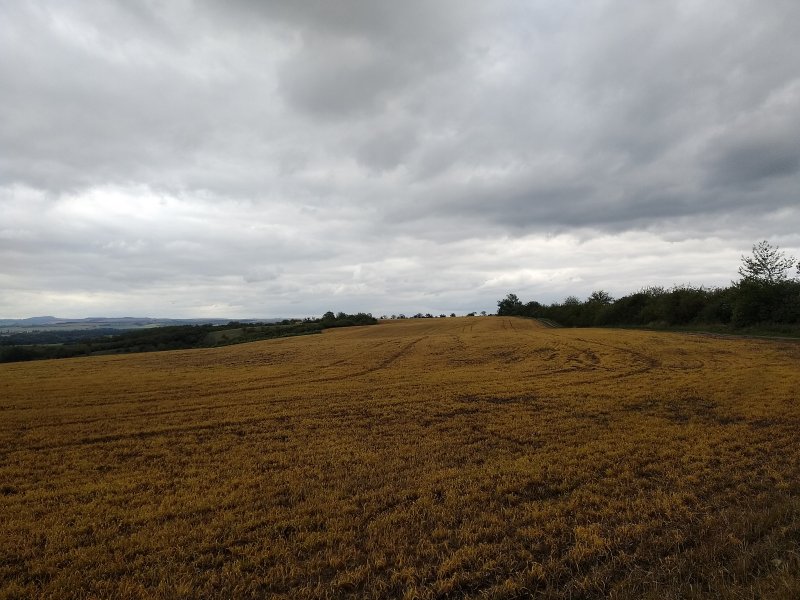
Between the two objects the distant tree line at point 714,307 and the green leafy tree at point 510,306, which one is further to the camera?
the green leafy tree at point 510,306

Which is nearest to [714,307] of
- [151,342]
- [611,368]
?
[611,368]

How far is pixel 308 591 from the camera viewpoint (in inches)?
188

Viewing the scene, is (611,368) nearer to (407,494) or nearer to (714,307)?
(407,494)

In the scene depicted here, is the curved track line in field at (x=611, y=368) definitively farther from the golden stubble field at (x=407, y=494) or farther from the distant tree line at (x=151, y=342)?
the distant tree line at (x=151, y=342)

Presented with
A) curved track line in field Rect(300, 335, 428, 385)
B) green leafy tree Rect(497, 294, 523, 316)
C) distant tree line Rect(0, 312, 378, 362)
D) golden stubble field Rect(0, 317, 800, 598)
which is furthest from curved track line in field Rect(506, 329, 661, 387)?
green leafy tree Rect(497, 294, 523, 316)

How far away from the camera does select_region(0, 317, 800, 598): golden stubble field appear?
16.5ft

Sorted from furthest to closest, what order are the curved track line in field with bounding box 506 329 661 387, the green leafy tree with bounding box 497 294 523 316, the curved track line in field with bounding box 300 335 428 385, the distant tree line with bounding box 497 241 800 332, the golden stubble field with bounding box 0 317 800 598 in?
the green leafy tree with bounding box 497 294 523 316 < the distant tree line with bounding box 497 241 800 332 < the curved track line in field with bounding box 300 335 428 385 < the curved track line in field with bounding box 506 329 661 387 < the golden stubble field with bounding box 0 317 800 598

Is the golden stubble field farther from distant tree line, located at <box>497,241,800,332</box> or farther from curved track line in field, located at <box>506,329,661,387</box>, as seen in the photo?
distant tree line, located at <box>497,241,800,332</box>

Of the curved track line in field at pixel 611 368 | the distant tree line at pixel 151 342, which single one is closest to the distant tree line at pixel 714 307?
the curved track line in field at pixel 611 368

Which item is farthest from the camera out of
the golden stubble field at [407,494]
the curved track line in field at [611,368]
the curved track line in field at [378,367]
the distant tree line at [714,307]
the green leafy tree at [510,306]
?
the green leafy tree at [510,306]

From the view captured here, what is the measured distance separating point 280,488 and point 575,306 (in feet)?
306

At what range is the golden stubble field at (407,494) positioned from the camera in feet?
16.5

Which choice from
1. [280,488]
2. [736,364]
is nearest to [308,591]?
[280,488]

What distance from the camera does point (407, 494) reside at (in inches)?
288
